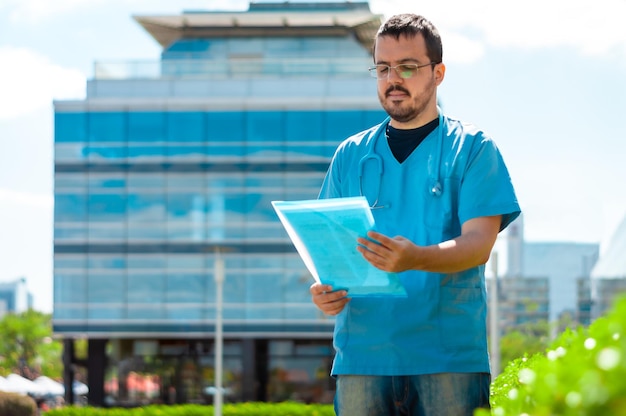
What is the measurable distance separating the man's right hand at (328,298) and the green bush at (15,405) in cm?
1683

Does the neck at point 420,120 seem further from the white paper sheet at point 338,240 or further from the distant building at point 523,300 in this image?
the distant building at point 523,300

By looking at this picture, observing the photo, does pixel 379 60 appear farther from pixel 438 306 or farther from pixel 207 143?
pixel 207 143

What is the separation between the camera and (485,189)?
3516mm

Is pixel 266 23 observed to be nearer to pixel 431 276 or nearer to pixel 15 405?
pixel 15 405

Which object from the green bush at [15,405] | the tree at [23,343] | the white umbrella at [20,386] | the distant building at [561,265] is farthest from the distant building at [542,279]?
the green bush at [15,405]

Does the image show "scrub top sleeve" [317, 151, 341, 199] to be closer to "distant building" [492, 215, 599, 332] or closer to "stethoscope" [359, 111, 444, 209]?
"stethoscope" [359, 111, 444, 209]

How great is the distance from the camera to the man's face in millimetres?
3594

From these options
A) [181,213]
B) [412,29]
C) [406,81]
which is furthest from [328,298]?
[181,213]

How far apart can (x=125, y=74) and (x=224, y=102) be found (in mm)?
3771

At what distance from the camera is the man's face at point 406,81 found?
11.8ft

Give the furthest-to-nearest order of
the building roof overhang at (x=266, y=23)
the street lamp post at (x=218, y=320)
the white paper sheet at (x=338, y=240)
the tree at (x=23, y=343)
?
1. the tree at (x=23, y=343)
2. the building roof overhang at (x=266, y=23)
3. the street lamp post at (x=218, y=320)
4. the white paper sheet at (x=338, y=240)

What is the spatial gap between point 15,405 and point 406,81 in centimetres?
1734

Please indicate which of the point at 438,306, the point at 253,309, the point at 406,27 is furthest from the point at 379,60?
the point at 253,309

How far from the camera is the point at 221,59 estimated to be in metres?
43.8
